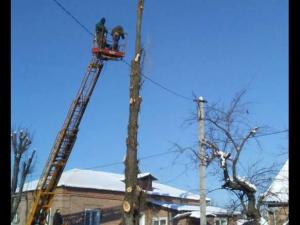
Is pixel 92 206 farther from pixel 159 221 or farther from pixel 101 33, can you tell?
pixel 101 33

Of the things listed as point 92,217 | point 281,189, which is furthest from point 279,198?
point 92,217

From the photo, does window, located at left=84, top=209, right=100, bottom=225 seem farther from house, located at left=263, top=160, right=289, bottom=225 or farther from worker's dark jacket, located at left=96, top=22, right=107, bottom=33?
worker's dark jacket, located at left=96, top=22, right=107, bottom=33

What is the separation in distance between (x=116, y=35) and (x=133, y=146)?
32.1 feet

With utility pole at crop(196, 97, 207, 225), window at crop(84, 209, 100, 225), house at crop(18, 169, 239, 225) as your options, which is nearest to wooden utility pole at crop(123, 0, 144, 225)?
utility pole at crop(196, 97, 207, 225)

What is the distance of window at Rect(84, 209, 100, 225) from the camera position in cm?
3409

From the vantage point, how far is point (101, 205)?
3516cm

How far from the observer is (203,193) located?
56.8ft

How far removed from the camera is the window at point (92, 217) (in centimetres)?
3409

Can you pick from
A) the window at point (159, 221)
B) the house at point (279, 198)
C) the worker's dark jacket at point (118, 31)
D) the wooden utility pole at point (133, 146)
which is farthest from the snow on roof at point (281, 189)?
the window at point (159, 221)

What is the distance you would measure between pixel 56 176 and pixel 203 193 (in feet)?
28.2

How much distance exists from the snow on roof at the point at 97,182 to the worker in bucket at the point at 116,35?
15512 millimetres

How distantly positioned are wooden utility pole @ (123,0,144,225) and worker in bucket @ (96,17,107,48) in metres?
7.75
